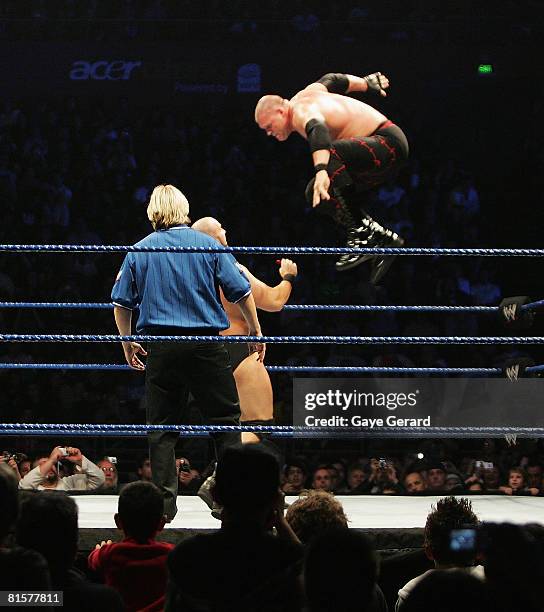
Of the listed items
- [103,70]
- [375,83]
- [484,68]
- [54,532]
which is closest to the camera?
[54,532]

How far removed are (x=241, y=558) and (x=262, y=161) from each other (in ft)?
25.6

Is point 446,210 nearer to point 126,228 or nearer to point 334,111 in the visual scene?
point 126,228

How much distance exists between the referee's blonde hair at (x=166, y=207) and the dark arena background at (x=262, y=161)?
12.2ft

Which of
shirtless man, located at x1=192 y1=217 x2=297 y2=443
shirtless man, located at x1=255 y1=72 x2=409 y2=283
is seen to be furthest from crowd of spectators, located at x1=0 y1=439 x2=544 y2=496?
shirtless man, located at x1=255 y1=72 x2=409 y2=283

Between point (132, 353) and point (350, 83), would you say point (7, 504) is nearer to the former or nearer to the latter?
point (132, 353)

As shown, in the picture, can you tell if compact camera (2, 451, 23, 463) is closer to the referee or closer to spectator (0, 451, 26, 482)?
spectator (0, 451, 26, 482)

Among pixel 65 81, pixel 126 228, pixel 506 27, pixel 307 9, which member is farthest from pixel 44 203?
pixel 506 27

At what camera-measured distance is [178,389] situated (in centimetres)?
310

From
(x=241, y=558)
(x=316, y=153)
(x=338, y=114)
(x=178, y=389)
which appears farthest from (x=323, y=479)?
(x=241, y=558)

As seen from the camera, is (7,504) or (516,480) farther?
(516,480)

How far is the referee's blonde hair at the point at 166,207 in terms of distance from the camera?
319 cm

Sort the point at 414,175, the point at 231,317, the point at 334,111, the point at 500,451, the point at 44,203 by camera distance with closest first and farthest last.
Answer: the point at 231,317 < the point at 334,111 < the point at 500,451 < the point at 44,203 < the point at 414,175

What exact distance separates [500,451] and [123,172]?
14.5 feet

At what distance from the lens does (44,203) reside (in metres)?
8.44
